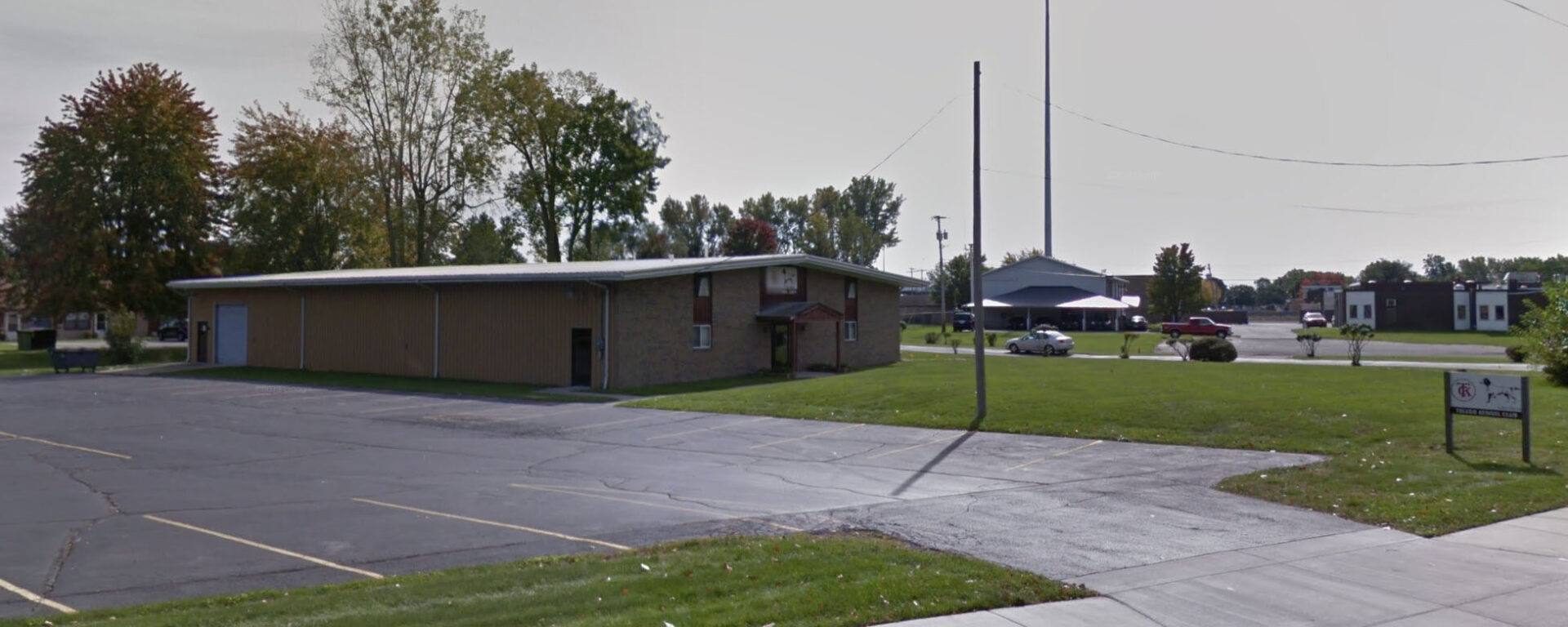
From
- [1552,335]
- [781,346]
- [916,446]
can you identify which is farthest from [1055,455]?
[781,346]

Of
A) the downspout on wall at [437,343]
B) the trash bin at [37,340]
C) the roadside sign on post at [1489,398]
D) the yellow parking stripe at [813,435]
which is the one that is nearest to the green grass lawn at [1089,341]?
the downspout on wall at [437,343]

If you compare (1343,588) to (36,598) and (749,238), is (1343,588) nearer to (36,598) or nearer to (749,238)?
(36,598)

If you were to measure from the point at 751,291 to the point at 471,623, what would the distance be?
32.2m

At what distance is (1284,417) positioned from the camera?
2133cm

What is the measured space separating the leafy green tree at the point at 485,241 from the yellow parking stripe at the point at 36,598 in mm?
56890

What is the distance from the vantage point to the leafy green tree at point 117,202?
169ft

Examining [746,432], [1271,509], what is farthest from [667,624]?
[746,432]

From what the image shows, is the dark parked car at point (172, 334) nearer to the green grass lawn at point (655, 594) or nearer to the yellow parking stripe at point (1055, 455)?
the yellow parking stripe at point (1055, 455)

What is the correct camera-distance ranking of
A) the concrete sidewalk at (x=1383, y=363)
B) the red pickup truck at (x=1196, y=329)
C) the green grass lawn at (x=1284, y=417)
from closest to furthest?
the green grass lawn at (x=1284, y=417) → the concrete sidewalk at (x=1383, y=363) → the red pickup truck at (x=1196, y=329)

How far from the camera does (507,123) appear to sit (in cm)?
6053

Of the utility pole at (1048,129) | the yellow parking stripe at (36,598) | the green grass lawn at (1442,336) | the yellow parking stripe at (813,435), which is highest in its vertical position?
the utility pole at (1048,129)

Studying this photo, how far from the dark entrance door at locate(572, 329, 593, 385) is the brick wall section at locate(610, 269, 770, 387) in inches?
56.5

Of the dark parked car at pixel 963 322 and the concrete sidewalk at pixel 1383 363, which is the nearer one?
the concrete sidewalk at pixel 1383 363

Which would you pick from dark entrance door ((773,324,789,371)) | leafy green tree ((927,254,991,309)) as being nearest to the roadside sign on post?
dark entrance door ((773,324,789,371))
